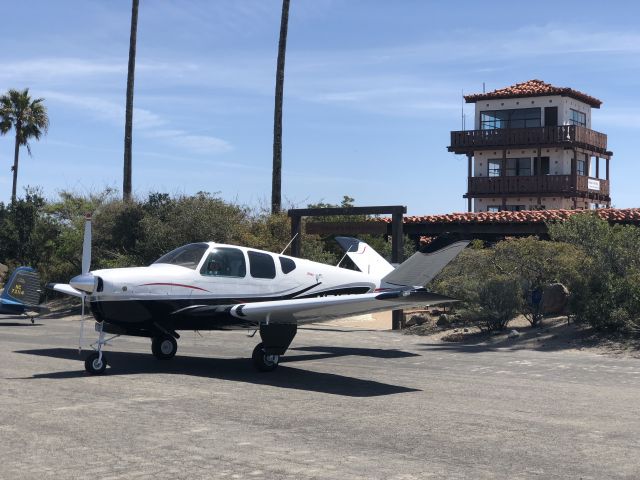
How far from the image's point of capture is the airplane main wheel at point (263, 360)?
47.2 feet

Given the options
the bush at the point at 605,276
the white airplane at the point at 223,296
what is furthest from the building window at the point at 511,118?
the white airplane at the point at 223,296

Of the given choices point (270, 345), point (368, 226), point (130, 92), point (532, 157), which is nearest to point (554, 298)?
point (368, 226)

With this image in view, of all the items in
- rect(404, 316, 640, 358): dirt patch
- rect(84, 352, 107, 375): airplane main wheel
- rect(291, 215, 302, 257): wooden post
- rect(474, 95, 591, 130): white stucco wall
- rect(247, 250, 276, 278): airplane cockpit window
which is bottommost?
rect(84, 352, 107, 375): airplane main wheel

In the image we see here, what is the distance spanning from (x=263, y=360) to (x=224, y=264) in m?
1.94

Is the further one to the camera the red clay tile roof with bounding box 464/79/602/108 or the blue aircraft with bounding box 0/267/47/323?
the red clay tile roof with bounding box 464/79/602/108

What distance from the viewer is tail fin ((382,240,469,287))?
15286mm

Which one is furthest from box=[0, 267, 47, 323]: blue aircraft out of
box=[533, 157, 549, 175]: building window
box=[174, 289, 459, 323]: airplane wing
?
box=[533, 157, 549, 175]: building window

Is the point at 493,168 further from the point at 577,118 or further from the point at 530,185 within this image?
the point at 577,118

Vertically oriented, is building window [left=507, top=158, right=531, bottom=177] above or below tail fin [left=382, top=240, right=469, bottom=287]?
above

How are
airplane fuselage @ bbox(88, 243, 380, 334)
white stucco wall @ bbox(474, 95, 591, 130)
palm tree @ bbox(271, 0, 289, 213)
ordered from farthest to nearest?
white stucco wall @ bbox(474, 95, 591, 130) < palm tree @ bbox(271, 0, 289, 213) < airplane fuselage @ bbox(88, 243, 380, 334)

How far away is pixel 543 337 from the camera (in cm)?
1961

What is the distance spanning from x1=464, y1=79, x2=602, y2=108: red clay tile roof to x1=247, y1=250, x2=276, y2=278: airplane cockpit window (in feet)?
118

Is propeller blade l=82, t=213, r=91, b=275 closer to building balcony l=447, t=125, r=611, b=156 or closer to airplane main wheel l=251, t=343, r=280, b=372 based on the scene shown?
airplane main wheel l=251, t=343, r=280, b=372

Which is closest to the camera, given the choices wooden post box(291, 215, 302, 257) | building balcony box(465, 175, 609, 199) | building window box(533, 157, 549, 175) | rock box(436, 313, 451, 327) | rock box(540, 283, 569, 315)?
rock box(540, 283, 569, 315)
